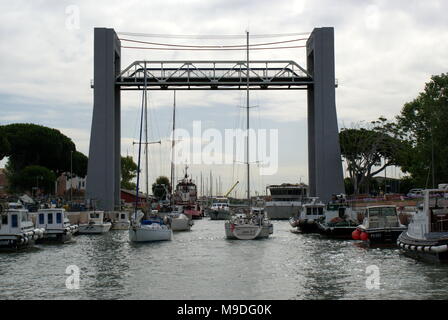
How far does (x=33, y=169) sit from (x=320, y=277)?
7300cm

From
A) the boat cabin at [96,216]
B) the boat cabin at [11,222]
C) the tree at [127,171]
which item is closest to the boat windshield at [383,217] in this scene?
the boat cabin at [11,222]

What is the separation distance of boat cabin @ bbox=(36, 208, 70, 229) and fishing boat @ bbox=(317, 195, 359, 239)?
19.6 metres

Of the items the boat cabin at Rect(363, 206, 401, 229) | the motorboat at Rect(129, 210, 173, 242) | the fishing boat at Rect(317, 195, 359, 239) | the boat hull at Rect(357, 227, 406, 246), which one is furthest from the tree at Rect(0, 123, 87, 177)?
the boat hull at Rect(357, 227, 406, 246)

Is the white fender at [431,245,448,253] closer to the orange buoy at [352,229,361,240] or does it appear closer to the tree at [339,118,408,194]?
the orange buoy at [352,229,361,240]

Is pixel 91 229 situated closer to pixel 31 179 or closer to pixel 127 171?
pixel 31 179

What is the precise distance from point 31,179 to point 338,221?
2069 inches

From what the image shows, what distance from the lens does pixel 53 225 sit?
153ft

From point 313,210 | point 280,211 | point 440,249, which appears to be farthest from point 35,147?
point 440,249

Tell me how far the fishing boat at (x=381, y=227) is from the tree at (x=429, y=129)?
39.3 ft

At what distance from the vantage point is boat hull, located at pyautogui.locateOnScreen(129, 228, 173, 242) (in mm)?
44469
